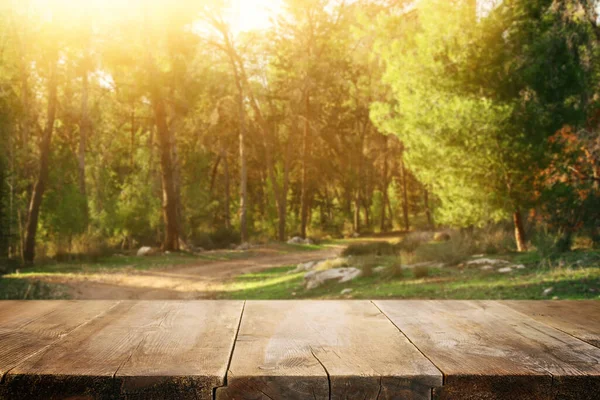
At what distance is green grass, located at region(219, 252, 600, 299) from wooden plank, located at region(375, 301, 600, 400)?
589 cm

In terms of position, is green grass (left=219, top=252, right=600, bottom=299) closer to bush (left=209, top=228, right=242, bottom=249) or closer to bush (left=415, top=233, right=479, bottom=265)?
bush (left=415, top=233, right=479, bottom=265)

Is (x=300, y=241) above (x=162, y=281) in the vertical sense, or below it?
above

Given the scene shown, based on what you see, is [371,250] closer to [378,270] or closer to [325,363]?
[378,270]

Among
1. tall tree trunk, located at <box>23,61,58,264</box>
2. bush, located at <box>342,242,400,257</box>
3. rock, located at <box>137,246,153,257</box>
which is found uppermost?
tall tree trunk, located at <box>23,61,58,264</box>

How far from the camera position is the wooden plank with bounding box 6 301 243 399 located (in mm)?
1390

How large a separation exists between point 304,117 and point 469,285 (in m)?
20.3

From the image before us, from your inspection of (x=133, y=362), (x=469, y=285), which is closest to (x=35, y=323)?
(x=133, y=362)

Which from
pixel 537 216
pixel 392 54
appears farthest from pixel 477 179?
pixel 392 54

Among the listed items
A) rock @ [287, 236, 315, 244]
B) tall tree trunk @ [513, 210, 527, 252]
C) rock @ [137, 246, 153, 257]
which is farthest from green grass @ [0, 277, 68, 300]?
rock @ [287, 236, 315, 244]

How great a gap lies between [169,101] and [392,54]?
10622 mm

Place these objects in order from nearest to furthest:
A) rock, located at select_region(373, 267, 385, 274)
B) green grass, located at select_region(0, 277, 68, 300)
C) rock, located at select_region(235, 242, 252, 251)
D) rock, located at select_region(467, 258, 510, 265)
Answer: green grass, located at select_region(0, 277, 68, 300)
rock, located at select_region(467, 258, 510, 265)
rock, located at select_region(373, 267, 385, 274)
rock, located at select_region(235, 242, 252, 251)

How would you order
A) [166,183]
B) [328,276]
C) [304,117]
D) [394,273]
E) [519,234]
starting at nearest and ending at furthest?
1. [394,273]
2. [328,276]
3. [519,234]
4. [166,183]
5. [304,117]

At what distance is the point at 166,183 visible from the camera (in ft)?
69.2

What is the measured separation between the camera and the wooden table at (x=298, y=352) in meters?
1.39
